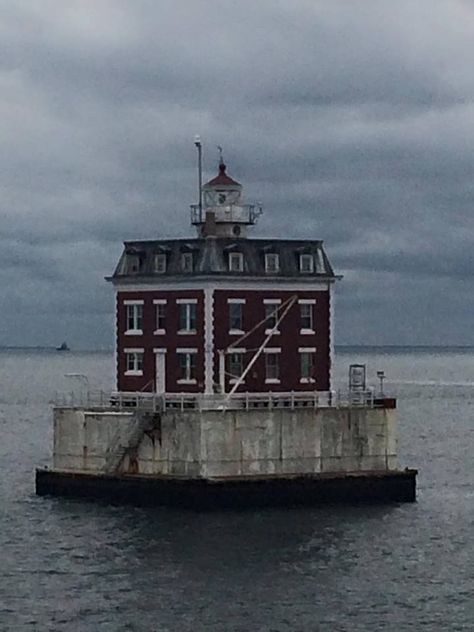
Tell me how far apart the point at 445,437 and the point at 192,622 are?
70274 millimetres

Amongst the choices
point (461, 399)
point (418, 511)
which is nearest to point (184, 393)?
point (418, 511)

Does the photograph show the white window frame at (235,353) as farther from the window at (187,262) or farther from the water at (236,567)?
the water at (236,567)

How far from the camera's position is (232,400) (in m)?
66.8

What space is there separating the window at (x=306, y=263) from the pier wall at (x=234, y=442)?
20.1ft

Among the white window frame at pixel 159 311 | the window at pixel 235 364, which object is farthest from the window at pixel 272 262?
the white window frame at pixel 159 311

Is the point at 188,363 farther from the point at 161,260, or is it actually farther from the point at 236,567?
the point at 236,567

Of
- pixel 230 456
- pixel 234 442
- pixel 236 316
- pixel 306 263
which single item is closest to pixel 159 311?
pixel 236 316

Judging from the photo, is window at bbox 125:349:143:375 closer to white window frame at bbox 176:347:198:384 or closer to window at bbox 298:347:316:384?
white window frame at bbox 176:347:198:384

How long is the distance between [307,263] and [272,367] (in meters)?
4.35

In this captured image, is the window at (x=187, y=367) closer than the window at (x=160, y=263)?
Yes

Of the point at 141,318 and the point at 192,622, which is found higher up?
the point at 141,318

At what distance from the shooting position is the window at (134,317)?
69781mm

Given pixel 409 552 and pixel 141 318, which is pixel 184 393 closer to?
pixel 141 318

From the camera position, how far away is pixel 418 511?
67.4 metres
